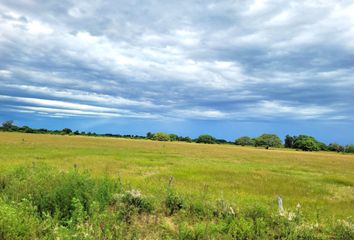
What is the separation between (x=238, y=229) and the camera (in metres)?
7.29

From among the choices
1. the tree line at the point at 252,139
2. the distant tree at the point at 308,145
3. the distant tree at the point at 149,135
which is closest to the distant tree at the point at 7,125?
the tree line at the point at 252,139

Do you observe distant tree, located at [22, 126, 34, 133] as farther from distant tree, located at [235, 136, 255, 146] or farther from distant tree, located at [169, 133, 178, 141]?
distant tree, located at [235, 136, 255, 146]

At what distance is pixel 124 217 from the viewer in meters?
7.54

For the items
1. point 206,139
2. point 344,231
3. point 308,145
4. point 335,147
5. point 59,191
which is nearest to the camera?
point 344,231

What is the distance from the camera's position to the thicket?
21.0 feet

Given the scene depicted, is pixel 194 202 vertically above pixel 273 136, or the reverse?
pixel 273 136

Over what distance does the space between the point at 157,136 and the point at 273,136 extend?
63286 mm

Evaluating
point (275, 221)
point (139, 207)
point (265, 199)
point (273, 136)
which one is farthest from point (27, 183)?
point (273, 136)

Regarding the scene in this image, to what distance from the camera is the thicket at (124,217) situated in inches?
251

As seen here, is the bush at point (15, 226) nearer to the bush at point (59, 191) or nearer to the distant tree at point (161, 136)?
the bush at point (59, 191)

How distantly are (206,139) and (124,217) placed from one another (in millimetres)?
140821

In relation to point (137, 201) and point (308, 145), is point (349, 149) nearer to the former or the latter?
point (308, 145)

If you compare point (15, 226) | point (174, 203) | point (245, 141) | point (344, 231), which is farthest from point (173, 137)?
point (15, 226)

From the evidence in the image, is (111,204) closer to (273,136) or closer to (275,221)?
(275,221)
